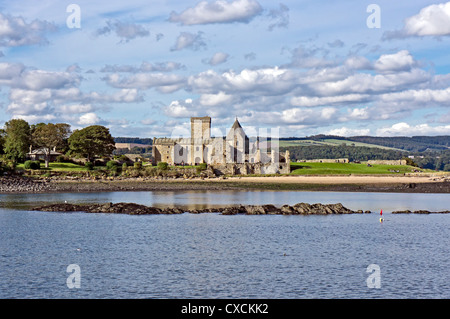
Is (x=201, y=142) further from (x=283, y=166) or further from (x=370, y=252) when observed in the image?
(x=370, y=252)

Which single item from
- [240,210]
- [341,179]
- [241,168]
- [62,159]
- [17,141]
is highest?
[17,141]

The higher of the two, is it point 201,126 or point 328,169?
point 201,126

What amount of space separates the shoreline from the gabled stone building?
13.1 m

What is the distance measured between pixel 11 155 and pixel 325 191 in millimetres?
Answer: 54910

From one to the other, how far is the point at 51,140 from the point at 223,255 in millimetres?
77536

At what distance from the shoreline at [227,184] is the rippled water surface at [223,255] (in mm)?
32455

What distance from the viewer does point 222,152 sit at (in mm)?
117562

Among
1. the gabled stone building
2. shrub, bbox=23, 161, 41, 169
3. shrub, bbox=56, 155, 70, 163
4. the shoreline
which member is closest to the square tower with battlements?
the gabled stone building

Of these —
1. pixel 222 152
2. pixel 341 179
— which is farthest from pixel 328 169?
pixel 222 152

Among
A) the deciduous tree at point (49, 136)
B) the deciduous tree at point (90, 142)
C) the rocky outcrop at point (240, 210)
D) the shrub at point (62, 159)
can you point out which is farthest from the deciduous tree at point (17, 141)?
the rocky outcrop at point (240, 210)

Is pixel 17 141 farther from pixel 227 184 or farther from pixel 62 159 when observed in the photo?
pixel 227 184

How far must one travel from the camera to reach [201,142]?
128m

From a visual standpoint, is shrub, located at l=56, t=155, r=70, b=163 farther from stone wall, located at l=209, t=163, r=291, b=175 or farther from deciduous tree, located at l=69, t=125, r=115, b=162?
stone wall, located at l=209, t=163, r=291, b=175

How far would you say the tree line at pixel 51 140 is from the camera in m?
95.4
